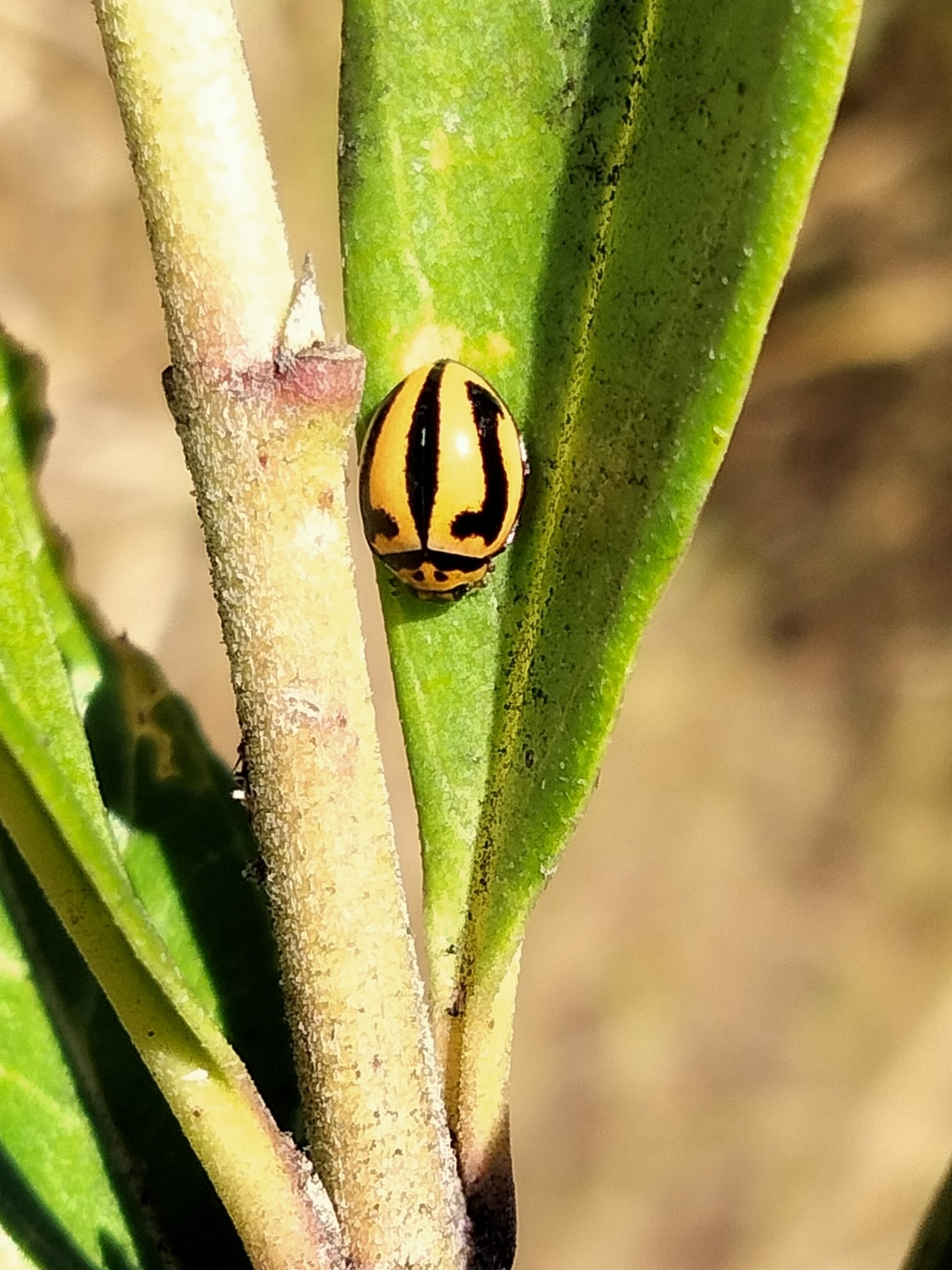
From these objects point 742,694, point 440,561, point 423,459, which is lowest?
point 440,561

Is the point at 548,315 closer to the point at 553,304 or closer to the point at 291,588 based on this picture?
the point at 553,304

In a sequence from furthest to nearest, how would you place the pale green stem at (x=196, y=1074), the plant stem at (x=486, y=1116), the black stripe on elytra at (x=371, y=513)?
the black stripe on elytra at (x=371, y=513), the plant stem at (x=486, y=1116), the pale green stem at (x=196, y=1074)

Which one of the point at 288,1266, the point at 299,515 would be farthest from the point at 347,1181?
the point at 299,515

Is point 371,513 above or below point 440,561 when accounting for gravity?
above

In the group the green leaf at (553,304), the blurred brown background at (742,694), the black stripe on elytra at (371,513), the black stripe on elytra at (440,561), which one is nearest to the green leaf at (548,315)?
the green leaf at (553,304)

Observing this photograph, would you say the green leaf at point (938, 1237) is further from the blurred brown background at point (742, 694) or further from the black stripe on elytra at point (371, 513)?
the blurred brown background at point (742, 694)

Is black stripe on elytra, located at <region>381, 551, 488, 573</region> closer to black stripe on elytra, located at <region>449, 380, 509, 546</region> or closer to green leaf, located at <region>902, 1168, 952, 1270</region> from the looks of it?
black stripe on elytra, located at <region>449, 380, 509, 546</region>

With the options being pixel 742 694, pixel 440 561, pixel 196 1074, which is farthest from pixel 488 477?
pixel 742 694
